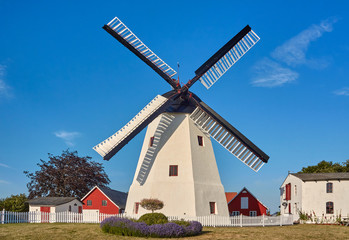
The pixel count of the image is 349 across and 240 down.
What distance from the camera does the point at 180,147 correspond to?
2817 cm

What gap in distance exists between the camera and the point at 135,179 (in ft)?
96.4

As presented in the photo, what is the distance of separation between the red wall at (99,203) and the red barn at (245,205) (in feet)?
41.6

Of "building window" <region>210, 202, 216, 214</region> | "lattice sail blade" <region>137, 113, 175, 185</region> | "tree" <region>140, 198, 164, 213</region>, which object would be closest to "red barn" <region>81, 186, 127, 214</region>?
"lattice sail blade" <region>137, 113, 175, 185</region>

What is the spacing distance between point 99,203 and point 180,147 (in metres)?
19.1

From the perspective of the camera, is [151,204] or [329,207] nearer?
[151,204]

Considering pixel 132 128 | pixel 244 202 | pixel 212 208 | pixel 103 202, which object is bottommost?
pixel 103 202

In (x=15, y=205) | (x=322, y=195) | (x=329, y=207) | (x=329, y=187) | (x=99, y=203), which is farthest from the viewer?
(x=15, y=205)

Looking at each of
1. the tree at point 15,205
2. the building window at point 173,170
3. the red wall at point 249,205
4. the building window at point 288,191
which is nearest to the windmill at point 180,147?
the building window at point 173,170

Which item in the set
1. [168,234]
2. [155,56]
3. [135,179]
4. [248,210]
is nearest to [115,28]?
[155,56]

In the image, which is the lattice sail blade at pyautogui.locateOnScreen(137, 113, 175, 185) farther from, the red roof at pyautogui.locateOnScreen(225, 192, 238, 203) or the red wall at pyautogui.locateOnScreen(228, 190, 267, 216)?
the red roof at pyautogui.locateOnScreen(225, 192, 238, 203)

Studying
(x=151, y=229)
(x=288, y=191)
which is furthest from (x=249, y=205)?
(x=151, y=229)

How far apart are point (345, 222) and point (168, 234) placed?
2197 centimetres

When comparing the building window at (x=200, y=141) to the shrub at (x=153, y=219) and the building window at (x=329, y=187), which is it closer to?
the shrub at (x=153, y=219)

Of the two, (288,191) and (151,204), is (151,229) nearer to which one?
(151,204)
